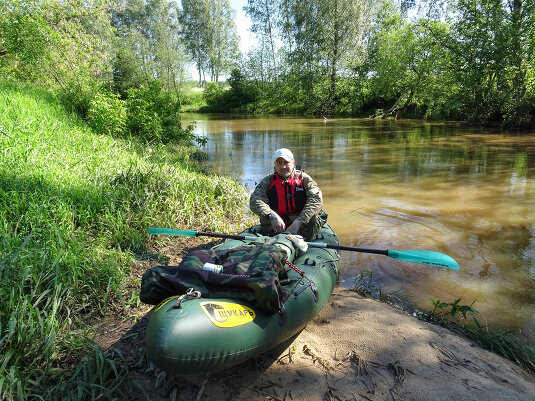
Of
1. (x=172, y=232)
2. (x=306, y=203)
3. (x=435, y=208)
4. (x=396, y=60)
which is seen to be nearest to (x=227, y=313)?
(x=172, y=232)

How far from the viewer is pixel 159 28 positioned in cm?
3189

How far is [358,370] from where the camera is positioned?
202 centimetres

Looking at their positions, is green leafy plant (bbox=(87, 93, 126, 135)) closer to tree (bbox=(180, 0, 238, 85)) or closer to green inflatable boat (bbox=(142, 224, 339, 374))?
green inflatable boat (bbox=(142, 224, 339, 374))

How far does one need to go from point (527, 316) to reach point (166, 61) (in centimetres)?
3309

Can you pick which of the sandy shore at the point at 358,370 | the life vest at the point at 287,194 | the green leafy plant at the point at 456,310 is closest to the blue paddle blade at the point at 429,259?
the green leafy plant at the point at 456,310

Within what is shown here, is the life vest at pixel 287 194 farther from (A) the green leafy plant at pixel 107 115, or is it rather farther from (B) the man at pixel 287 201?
(A) the green leafy plant at pixel 107 115

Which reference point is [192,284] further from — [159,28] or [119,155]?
[159,28]

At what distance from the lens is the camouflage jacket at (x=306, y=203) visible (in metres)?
3.32

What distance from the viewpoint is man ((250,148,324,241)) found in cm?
333

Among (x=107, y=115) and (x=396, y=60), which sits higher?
(x=396, y=60)

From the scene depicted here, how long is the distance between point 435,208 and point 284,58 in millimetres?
26834

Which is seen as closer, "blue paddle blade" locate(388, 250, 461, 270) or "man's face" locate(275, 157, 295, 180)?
"blue paddle blade" locate(388, 250, 461, 270)

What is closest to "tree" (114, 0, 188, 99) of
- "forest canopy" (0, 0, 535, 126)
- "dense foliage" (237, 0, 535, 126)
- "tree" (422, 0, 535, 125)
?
"forest canopy" (0, 0, 535, 126)

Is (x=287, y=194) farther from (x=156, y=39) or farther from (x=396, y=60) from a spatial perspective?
(x=156, y=39)
